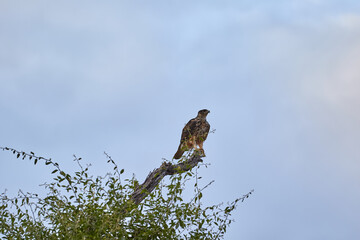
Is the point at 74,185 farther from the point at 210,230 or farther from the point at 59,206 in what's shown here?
the point at 210,230

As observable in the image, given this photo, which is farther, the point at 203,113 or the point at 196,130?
the point at 203,113

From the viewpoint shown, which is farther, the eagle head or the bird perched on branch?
A: the eagle head

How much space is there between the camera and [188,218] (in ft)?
20.8

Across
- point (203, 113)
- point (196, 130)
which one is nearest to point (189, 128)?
point (196, 130)

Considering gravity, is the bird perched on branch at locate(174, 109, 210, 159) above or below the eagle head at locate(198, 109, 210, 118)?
below

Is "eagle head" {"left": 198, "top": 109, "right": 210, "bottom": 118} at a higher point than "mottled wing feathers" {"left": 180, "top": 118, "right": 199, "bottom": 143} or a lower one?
higher

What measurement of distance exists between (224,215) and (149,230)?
3.79ft

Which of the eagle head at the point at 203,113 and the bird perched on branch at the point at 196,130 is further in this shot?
the eagle head at the point at 203,113

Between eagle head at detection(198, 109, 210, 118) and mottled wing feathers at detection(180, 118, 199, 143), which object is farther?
eagle head at detection(198, 109, 210, 118)

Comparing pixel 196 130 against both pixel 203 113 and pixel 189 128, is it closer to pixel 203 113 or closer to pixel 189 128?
pixel 189 128

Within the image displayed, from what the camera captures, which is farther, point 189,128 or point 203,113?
point 203,113

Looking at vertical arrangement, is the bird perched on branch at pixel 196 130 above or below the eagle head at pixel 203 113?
below

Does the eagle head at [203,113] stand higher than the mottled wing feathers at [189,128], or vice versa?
the eagle head at [203,113]

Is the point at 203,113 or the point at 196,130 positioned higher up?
the point at 203,113
